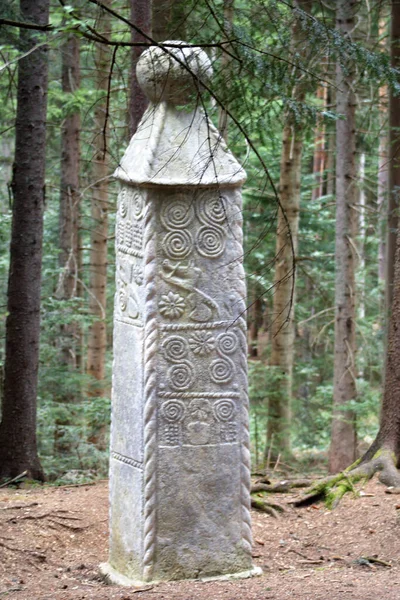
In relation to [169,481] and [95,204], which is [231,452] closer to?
[169,481]

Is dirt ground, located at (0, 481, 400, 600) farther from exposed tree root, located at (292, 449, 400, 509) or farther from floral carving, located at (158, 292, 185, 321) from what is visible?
floral carving, located at (158, 292, 185, 321)

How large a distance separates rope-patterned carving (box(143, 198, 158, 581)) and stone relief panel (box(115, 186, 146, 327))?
7 centimetres

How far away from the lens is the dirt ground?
5.58 m

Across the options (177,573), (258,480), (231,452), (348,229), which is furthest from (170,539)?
(348,229)

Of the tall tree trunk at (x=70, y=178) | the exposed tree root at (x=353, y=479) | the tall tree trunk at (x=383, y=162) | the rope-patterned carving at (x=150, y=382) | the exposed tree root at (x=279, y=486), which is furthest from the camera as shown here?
the tall tree trunk at (x=70, y=178)

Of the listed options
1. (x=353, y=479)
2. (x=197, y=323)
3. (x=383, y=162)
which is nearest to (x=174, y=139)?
(x=197, y=323)

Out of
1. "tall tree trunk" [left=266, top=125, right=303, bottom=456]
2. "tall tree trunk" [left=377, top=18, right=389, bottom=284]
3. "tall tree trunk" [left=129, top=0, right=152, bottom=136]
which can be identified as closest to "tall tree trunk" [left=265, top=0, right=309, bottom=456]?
"tall tree trunk" [left=266, top=125, right=303, bottom=456]

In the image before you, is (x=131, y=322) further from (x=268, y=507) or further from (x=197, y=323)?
(x=268, y=507)

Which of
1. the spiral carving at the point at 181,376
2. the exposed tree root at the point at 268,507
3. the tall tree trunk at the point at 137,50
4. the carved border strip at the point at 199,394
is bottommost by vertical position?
the exposed tree root at the point at 268,507

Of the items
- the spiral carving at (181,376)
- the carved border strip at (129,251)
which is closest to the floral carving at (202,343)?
the spiral carving at (181,376)

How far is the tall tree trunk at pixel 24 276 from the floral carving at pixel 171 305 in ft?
14.1

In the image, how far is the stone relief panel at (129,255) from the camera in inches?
237

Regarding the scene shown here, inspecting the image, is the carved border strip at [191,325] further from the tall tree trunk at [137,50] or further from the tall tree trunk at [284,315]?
the tall tree trunk at [284,315]

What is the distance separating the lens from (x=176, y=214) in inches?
237
